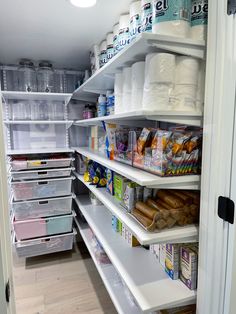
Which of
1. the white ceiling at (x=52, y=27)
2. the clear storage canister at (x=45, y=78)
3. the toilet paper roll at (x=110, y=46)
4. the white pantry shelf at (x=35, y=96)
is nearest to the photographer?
the white ceiling at (x=52, y=27)

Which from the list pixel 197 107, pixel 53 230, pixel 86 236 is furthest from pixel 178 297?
pixel 53 230

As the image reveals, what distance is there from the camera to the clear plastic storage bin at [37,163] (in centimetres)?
219

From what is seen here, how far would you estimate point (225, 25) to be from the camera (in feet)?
2.72

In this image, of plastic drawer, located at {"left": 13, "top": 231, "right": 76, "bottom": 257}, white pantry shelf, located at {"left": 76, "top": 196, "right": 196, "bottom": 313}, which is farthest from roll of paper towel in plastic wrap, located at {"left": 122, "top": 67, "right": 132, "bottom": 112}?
plastic drawer, located at {"left": 13, "top": 231, "right": 76, "bottom": 257}

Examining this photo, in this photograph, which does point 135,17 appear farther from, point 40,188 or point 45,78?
point 40,188

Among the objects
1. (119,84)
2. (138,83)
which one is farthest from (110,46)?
(138,83)

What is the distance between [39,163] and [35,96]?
2.25 ft

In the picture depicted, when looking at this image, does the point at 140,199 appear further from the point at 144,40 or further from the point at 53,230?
the point at 53,230

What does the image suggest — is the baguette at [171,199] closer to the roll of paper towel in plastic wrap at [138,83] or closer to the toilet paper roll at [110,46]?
the roll of paper towel in plastic wrap at [138,83]

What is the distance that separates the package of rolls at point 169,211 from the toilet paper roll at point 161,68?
56 centimetres

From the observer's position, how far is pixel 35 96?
2342 millimetres

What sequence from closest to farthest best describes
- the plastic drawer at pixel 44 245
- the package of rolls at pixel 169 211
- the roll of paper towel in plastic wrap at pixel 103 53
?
the package of rolls at pixel 169 211, the roll of paper towel in plastic wrap at pixel 103 53, the plastic drawer at pixel 44 245

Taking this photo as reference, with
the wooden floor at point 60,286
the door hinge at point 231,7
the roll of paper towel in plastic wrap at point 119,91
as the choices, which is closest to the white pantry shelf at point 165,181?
the roll of paper towel in plastic wrap at point 119,91

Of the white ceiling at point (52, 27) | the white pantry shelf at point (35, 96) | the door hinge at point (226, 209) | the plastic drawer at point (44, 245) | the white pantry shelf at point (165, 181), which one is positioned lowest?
the plastic drawer at point (44, 245)
